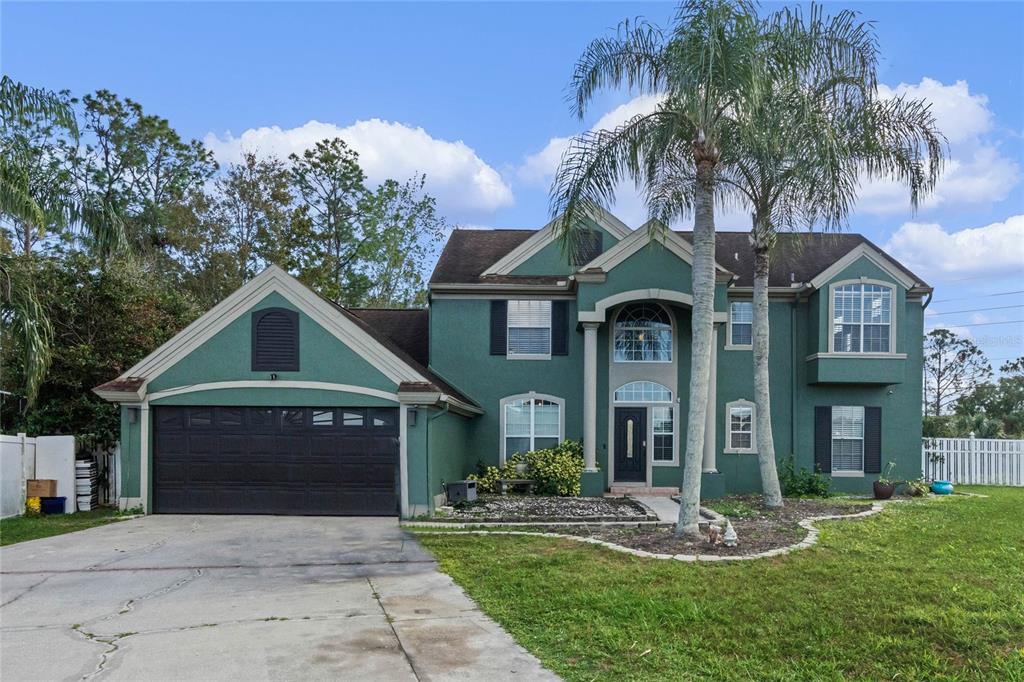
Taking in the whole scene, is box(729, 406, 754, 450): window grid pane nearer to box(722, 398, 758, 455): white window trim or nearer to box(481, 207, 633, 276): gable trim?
box(722, 398, 758, 455): white window trim

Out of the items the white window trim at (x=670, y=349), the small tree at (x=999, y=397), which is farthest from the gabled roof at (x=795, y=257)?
the small tree at (x=999, y=397)

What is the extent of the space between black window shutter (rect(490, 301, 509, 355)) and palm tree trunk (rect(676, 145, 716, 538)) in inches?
315

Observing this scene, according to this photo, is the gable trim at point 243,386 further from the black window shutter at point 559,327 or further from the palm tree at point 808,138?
the palm tree at point 808,138

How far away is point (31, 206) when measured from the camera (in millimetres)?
13172

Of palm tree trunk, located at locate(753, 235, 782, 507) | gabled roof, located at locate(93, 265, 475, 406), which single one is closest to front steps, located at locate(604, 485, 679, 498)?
palm tree trunk, located at locate(753, 235, 782, 507)

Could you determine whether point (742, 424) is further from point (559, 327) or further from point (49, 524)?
point (49, 524)

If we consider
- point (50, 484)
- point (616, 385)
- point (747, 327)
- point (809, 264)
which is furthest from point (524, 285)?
point (50, 484)

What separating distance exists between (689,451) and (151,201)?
27922mm

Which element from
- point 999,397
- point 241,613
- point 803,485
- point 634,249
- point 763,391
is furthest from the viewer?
point 999,397

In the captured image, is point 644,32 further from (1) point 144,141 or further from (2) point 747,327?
(1) point 144,141

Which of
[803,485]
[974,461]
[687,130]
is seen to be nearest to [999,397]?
[974,461]

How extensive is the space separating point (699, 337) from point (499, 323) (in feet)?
27.4

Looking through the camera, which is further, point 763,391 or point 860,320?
point 860,320

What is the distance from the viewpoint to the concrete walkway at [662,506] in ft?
46.2
